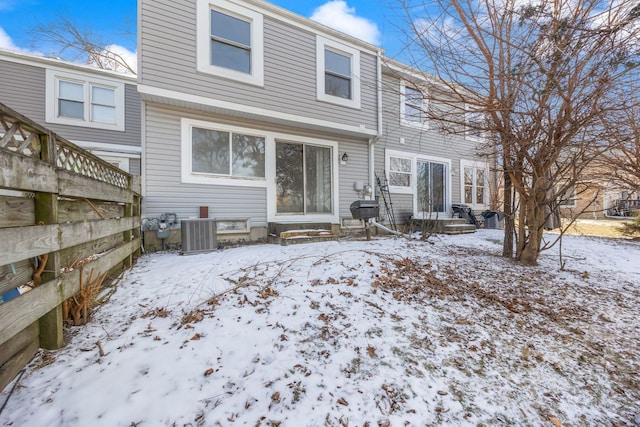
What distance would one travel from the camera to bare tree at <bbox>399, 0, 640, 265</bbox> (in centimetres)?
270

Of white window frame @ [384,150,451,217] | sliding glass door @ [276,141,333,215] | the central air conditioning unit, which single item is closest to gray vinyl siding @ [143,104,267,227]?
the central air conditioning unit

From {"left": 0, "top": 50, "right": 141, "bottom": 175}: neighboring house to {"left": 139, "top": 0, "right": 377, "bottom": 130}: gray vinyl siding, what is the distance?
168 inches

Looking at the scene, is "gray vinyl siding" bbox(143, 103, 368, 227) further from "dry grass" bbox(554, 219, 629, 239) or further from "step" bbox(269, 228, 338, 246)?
"dry grass" bbox(554, 219, 629, 239)

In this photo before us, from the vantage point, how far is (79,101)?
795 cm

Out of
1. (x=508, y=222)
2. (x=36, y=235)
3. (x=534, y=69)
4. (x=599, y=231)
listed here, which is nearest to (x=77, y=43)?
(x=36, y=235)

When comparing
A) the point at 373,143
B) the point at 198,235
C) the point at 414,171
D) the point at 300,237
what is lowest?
the point at 300,237

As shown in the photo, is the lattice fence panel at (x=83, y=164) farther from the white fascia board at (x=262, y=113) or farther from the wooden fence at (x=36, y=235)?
the white fascia board at (x=262, y=113)

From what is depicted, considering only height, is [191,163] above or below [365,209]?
above

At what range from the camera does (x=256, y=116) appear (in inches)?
236

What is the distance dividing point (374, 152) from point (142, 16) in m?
5.97

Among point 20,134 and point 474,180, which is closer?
point 20,134

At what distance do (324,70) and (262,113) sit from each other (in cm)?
219

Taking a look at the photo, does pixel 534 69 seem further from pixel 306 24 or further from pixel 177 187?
pixel 177 187

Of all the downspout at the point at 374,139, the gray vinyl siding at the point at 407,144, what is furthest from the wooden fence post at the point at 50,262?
the gray vinyl siding at the point at 407,144
